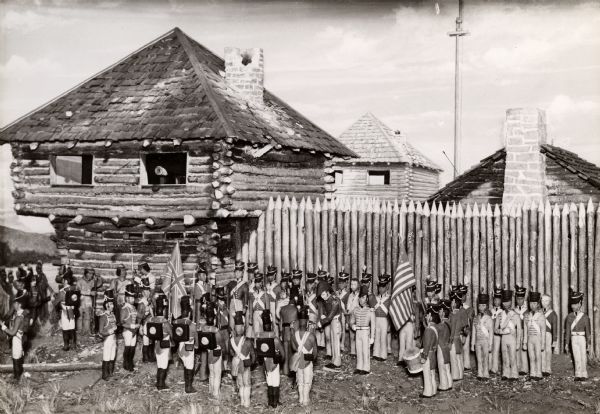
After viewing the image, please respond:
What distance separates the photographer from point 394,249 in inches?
512

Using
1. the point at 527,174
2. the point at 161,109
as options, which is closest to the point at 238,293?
the point at 161,109

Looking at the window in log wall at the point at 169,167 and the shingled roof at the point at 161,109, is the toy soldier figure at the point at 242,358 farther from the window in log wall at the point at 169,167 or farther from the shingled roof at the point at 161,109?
the window in log wall at the point at 169,167

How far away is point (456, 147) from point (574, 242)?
14653mm

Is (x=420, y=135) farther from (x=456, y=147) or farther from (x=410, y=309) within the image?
(x=410, y=309)

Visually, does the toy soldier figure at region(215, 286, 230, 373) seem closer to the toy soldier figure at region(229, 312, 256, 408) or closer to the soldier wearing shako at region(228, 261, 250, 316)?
the toy soldier figure at region(229, 312, 256, 408)

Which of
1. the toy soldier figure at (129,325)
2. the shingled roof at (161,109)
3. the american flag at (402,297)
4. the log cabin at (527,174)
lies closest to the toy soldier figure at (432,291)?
the american flag at (402,297)

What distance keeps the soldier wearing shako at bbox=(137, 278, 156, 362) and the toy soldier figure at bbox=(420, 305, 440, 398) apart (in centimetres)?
526

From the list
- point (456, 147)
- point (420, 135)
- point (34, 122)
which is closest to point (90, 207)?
point (34, 122)

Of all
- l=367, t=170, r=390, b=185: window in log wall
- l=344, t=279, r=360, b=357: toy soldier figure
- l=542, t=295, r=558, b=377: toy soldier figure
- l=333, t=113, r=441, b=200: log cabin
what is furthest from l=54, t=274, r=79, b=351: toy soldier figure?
l=367, t=170, r=390, b=185: window in log wall

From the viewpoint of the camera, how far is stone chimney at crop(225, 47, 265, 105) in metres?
16.5

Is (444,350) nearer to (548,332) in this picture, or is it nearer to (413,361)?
(413,361)

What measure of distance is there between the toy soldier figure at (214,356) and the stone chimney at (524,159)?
25.1 feet

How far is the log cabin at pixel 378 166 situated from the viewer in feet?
91.1

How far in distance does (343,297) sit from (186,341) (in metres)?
3.36
